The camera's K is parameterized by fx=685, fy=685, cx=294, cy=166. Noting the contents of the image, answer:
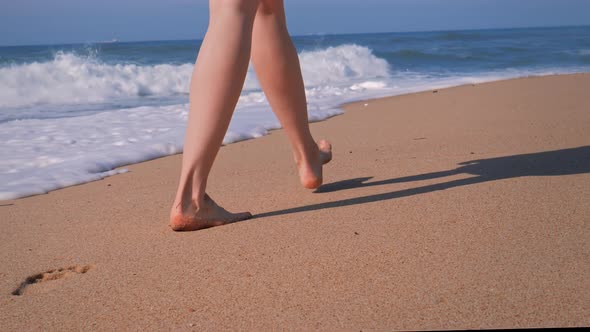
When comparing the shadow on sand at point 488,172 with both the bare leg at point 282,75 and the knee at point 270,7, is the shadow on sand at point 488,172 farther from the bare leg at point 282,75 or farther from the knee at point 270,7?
the knee at point 270,7

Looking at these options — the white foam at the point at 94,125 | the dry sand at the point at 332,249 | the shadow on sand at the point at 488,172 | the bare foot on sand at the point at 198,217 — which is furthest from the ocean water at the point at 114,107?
the shadow on sand at the point at 488,172

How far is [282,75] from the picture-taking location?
2.13 m

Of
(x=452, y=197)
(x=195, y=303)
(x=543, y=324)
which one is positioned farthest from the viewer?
(x=452, y=197)

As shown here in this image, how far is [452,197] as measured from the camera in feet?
6.72

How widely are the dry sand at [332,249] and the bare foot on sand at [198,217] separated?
0.11ft

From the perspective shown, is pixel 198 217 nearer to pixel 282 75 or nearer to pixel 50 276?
pixel 50 276

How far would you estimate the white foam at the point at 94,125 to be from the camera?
121 inches

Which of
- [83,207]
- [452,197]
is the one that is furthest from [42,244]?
[452,197]

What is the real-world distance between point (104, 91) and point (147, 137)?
18.8 feet

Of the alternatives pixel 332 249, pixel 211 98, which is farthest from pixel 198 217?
pixel 332 249

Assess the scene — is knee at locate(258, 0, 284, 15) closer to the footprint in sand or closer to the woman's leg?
the woman's leg

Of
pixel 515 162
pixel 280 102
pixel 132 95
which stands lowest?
pixel 132 95

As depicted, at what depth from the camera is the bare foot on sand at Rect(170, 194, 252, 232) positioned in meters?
1.84

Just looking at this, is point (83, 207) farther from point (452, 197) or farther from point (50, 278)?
point (452, 197)
